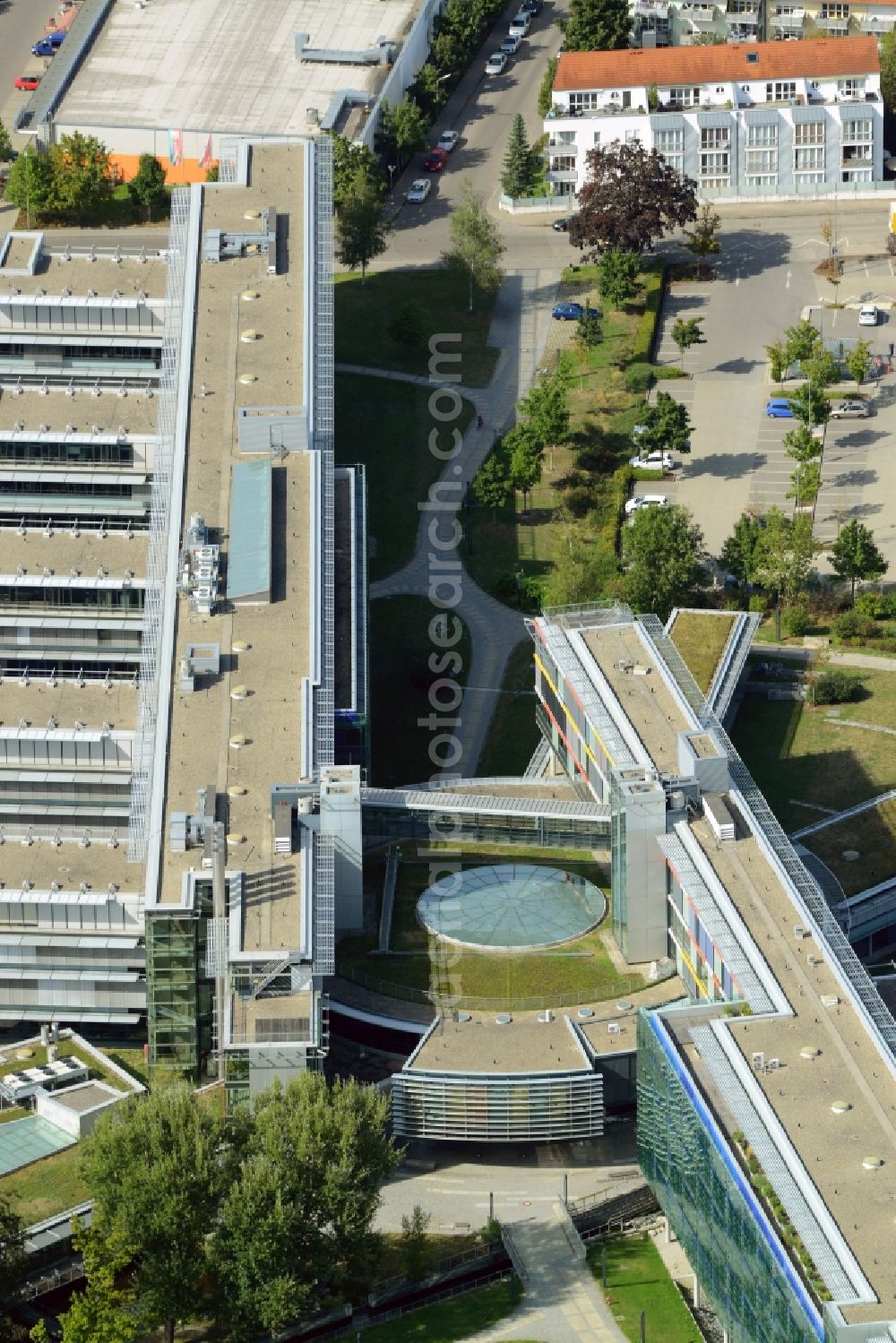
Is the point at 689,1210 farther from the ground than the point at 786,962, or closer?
closer

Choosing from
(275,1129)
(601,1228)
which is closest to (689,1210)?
(601,1228)

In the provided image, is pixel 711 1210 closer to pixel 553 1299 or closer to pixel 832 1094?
pixel 832 1094

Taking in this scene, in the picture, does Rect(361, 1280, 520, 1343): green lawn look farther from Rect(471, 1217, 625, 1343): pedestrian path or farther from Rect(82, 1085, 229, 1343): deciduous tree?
Rect(82, 1085, 229, 1343): deciduous tree

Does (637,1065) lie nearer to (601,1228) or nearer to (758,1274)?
(601,1228)

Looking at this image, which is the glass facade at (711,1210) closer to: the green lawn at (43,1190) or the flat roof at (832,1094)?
the flat roof at (832,1094)

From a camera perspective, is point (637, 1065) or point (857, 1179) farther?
point (637, 1065)
